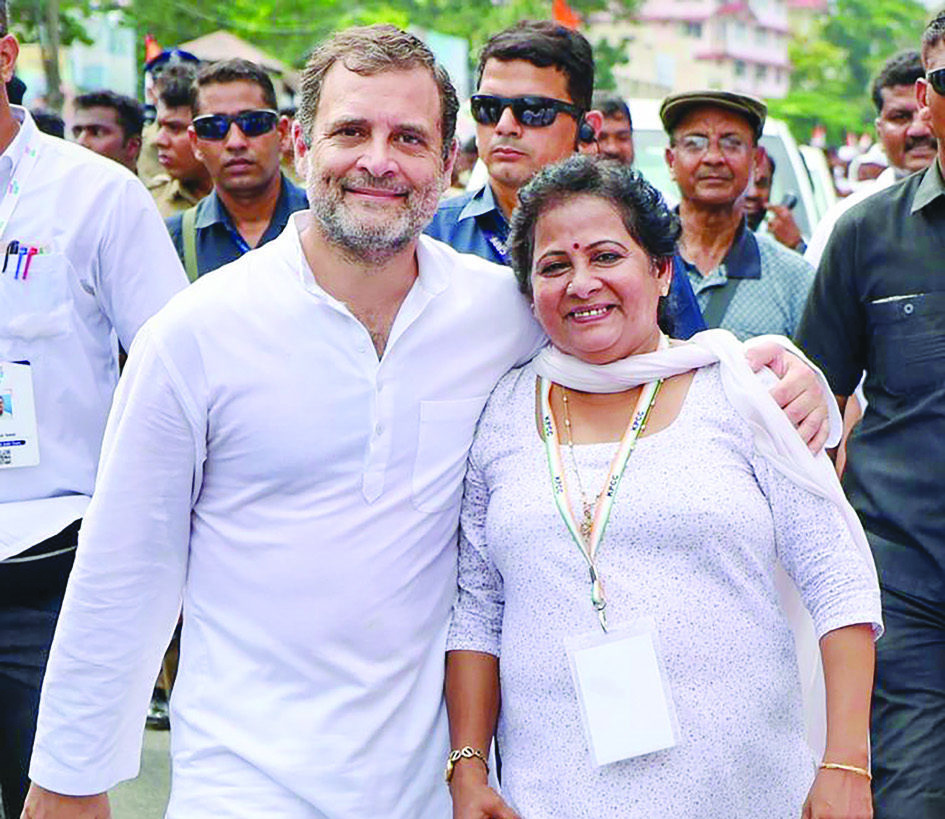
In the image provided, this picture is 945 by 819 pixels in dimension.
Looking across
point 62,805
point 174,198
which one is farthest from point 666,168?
point 62,805

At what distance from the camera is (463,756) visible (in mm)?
3342

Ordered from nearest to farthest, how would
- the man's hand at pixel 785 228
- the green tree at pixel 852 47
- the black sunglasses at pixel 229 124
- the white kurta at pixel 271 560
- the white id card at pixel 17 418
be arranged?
the white kurta at pixel 271 560, the white id card at pixel 17 418, the black sunglasses at pixel 229 124, the man's hand at pixel 785 228, the green tree at pixel 852 47

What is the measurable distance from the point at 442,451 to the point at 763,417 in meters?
0.64

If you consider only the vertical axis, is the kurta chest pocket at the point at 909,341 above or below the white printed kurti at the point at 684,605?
above

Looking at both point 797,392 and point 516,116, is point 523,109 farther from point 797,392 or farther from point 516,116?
point 797,392

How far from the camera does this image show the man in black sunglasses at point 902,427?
4156 millimetres

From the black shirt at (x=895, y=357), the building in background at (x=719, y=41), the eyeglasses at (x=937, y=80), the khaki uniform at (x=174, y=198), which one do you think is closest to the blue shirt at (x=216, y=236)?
the khaki uniform at (x=174, y=198)

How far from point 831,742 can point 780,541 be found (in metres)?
0.40

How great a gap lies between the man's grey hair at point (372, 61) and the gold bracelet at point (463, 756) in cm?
121

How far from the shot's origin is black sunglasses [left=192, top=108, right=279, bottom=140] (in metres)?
6.38

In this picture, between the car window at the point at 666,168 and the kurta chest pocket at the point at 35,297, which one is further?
the car window at the point at 666,168

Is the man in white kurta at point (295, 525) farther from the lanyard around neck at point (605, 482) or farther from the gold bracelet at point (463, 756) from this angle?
the lanyard around neck at point (605, 482)

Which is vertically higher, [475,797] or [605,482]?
[605,482]

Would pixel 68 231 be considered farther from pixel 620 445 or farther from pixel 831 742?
pixel 831 742
